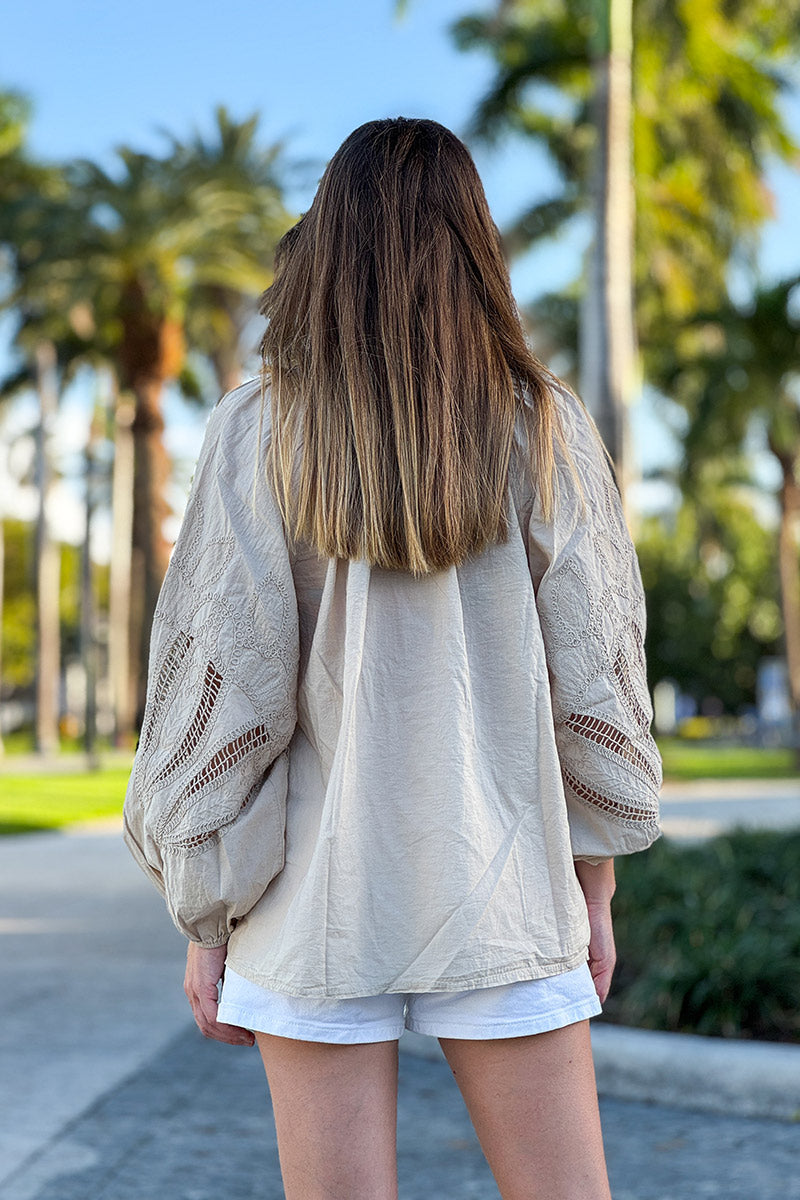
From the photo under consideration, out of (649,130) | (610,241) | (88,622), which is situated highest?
(649,130)

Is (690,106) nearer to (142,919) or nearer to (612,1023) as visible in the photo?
(142,919)

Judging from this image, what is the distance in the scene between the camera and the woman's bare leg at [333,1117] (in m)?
1.61

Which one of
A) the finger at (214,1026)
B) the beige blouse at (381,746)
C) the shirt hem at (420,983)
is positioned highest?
the beige blouse at (381,746)

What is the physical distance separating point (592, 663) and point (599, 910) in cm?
36

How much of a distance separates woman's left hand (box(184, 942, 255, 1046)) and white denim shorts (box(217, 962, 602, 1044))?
0.07 metres

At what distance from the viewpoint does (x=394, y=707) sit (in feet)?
5.51

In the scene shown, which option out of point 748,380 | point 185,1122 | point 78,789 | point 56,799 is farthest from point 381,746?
point 748,380

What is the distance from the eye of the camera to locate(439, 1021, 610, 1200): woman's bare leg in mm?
1631

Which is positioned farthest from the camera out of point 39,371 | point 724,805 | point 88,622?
point 39,371

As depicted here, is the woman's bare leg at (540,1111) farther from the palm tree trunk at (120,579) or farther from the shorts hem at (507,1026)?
the palm tree trunk at (120,579)

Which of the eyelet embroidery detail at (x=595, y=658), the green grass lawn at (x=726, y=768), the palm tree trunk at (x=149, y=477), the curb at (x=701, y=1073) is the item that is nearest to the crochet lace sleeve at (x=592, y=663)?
the eyelet embroidery detail at (x=595, y=658)

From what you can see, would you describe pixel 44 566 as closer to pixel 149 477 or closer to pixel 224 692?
pixel 149 477

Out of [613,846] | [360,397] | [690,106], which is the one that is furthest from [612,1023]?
[690,106]

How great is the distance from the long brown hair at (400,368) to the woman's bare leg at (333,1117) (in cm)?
61
